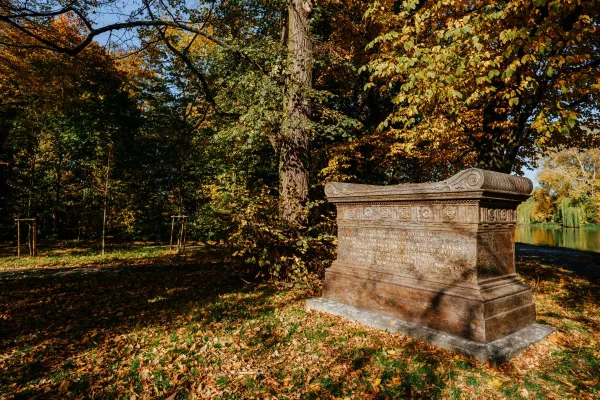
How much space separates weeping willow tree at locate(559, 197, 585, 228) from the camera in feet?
126

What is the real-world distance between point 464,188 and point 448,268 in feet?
3.69

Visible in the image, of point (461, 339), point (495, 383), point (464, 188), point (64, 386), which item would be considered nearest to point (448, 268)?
point (461, 339)

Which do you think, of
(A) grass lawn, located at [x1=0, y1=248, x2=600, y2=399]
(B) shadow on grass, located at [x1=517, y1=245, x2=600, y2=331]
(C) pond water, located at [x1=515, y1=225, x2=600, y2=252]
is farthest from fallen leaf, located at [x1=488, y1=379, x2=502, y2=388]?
(C) pond water, located at [x1=515, y1=225, x2=600, y2=252]

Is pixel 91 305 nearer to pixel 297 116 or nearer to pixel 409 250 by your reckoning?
pixel 297 116

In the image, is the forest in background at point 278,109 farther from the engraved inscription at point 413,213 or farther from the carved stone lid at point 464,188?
the engraved inscription at point 413,213

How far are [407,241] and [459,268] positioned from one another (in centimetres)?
85

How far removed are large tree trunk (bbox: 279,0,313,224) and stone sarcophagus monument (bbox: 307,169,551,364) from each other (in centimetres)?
253

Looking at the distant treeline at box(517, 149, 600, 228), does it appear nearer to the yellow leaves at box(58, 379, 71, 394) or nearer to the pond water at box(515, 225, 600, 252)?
the pond water at box(515, 225, 600, 252)

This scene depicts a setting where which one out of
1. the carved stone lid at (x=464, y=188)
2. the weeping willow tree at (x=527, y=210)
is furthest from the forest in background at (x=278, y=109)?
the weeping willow tree at (x=527, y=210)

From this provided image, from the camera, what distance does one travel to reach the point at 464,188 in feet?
13.8

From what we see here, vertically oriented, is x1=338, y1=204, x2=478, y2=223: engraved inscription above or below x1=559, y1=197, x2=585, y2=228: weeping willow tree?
above

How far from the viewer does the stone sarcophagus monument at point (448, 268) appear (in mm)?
4074

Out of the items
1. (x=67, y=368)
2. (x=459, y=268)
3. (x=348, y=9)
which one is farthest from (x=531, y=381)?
(x=348, y=9)

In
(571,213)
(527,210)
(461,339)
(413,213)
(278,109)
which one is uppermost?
(278,109)
